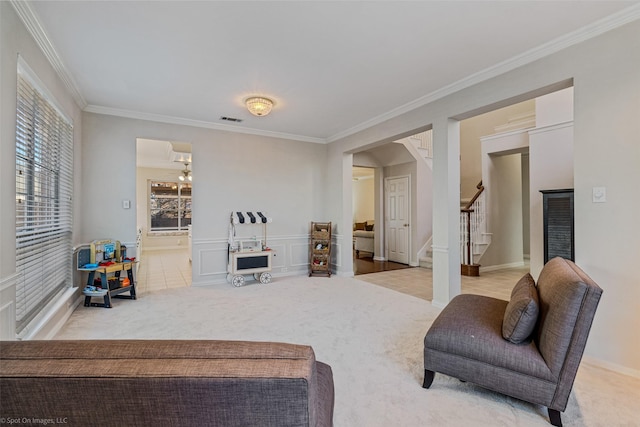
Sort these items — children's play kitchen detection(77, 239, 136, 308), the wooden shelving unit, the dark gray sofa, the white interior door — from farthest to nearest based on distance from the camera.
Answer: the white interior door, the wooden shelving unit, children's play kitchen detection(77, 239, 136, 308), the dark gray sofa

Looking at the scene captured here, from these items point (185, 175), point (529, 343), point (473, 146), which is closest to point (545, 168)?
point (473, 146)

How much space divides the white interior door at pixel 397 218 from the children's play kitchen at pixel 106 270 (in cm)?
550

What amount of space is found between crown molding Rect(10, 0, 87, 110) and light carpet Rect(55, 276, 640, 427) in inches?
104

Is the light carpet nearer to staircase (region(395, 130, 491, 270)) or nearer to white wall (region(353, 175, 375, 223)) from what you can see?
staircase (region(395, 130, 491, 270))

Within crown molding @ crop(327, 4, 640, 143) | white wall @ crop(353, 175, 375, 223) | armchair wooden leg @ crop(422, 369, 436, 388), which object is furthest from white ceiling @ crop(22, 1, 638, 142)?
white wall @ crop(353, 175, 375, 223)

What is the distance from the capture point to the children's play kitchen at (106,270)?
3.85 meters

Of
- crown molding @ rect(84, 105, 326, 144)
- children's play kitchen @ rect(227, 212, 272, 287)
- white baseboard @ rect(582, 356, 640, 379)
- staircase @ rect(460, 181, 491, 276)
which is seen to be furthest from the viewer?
staircase @ rect(460, 181, 491, 276)

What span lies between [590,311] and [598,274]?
112 centimetres

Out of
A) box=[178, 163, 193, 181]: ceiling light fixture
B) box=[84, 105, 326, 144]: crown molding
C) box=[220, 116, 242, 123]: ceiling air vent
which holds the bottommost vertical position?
box=[178, 163, 193, 181]: ceiling light fixture

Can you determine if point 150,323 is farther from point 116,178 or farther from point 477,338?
point 477,338

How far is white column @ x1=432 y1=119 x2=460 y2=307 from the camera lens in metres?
3.74

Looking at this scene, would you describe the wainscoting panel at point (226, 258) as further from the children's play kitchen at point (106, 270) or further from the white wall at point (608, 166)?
the white wall at point (608, 166)

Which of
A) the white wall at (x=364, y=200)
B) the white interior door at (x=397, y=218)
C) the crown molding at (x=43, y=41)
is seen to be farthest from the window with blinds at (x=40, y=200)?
the white wall at (x=364, y=200)

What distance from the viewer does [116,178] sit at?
4.48 meters
